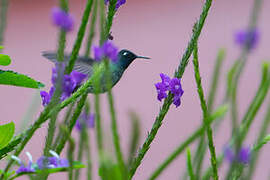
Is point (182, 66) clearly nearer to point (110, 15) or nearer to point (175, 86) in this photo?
point (175, 86)

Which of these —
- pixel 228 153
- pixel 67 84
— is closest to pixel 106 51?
pixel 67 84

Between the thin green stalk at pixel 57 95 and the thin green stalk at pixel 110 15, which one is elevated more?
the thin green stalk at pixel 110 15

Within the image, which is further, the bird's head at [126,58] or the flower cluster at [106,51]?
the bird's head at [126,58]

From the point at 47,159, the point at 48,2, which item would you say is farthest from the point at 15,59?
the point at 47,159

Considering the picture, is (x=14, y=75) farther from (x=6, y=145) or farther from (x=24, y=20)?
(x=24, y=20)

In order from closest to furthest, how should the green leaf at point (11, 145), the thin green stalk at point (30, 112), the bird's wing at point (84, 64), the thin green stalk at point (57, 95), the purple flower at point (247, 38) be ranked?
1. the thin green stalk at point (57, 95)
2. the green leaf at point (11, 145)
3. the bird's wing at point (84, 64)
4. the thin green stalk at point (30, 112)
5. the purple flower at point (247, 38)

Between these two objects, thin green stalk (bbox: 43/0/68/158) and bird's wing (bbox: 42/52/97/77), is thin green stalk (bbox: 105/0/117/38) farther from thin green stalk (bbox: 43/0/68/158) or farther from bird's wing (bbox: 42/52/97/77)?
bird's wing (bbox: 42/52/97/77)

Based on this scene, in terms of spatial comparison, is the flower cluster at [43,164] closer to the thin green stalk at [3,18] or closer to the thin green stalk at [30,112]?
the thin green stalk at [3,18]

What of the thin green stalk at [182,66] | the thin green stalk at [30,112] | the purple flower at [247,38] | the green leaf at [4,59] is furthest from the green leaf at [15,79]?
the purple flower at [247,38]

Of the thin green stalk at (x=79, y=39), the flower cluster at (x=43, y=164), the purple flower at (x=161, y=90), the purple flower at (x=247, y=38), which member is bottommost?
the flower cluster at (x=43, y=164)
